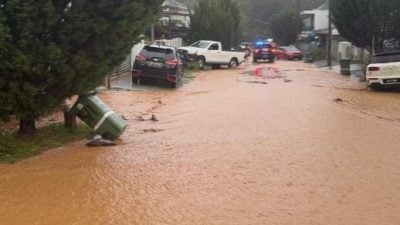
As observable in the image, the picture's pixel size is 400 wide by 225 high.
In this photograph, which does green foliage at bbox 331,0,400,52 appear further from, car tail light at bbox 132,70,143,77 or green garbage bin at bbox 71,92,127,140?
green garbage bin at bbox 71,92,127,140

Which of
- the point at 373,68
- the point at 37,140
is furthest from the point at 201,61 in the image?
the point at 37,140

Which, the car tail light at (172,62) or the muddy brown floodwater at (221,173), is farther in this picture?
the car tail light at (172,62)

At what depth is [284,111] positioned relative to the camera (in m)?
16.6

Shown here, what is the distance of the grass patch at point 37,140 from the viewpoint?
10.1 metres

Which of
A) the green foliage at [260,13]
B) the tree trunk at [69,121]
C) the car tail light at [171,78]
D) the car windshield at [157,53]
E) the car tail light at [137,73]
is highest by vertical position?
the green foliage at [260,13]

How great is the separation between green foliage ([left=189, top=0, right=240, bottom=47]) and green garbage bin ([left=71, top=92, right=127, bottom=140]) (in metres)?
36.3

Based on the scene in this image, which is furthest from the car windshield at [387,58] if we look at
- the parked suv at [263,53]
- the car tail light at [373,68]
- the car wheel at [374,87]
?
the parked suv at [263,53]

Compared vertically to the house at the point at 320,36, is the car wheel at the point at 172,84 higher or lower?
lower

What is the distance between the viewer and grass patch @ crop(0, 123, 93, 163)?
10062 millimetres

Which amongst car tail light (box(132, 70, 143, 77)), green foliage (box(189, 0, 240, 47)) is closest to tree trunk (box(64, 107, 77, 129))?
car tail light (box(132, 70, 143, 77))

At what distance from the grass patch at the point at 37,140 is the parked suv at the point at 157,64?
9861mm

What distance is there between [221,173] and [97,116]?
128 inches

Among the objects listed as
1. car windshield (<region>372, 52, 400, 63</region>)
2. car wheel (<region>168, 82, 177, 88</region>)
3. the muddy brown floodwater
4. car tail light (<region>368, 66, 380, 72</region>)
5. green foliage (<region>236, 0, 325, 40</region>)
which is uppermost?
green foliage (<region>236, 0, 325, 40</region>)

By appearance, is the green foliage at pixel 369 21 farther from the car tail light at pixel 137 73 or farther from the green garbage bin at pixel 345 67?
the car tail light at pixel 137 73
